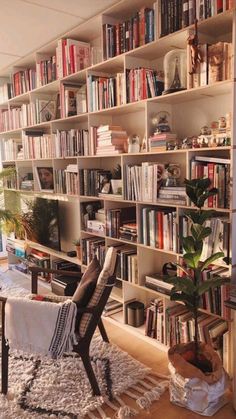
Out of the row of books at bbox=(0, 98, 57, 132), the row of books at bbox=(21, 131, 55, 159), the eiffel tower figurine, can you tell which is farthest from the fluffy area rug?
the row of books at bbox=(0, 98, 57, 132)

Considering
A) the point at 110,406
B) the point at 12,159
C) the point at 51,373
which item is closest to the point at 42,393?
the point at 51,373

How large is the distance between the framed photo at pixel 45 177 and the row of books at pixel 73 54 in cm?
108

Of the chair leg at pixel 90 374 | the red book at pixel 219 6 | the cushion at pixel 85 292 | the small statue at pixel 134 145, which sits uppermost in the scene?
the red book at pixel 219 6

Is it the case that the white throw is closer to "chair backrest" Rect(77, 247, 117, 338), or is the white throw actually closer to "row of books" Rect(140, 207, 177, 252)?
"chair backrest" Rect(77, 247, 117, 338)

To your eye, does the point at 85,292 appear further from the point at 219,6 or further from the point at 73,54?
the point at 73,54

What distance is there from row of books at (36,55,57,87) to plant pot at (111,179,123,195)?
135cm

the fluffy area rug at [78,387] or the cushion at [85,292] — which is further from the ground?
the cushion at [85,292]

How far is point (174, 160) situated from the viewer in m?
2.51

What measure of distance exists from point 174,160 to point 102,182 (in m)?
0.70

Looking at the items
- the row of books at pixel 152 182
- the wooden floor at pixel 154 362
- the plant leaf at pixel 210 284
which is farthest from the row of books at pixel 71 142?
the plant leaf at pixel 210 284

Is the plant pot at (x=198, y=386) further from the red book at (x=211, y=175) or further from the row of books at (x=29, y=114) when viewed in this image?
the row of books at (x=29, y=114)

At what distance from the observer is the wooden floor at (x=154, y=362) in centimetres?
184

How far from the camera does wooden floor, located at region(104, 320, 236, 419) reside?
1.84m

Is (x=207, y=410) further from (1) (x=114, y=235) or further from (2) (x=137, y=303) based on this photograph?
(1) (x=114, y=235)
